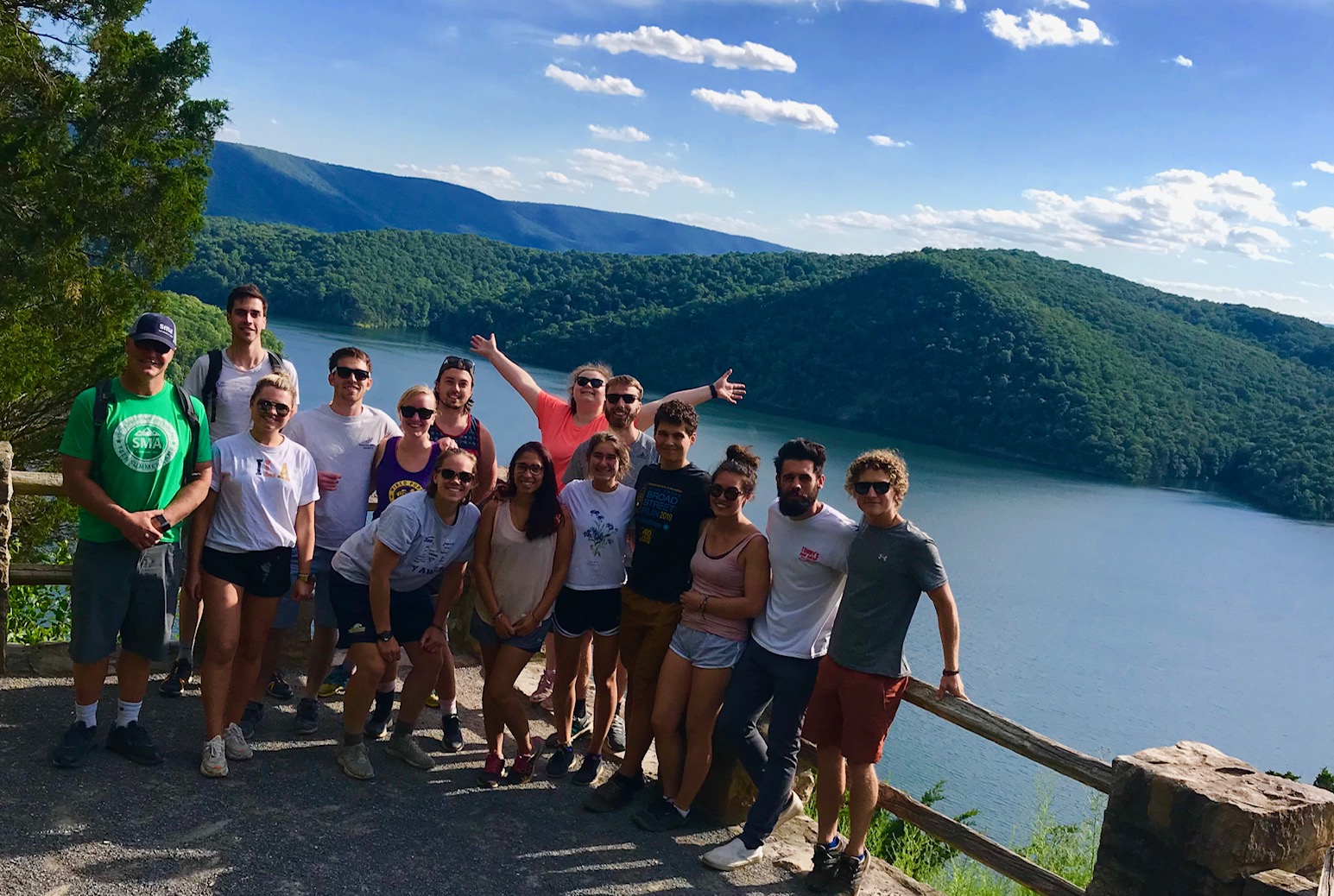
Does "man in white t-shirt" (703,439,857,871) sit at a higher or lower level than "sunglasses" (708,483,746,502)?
lower

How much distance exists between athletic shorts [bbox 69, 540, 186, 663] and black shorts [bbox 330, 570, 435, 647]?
58 centimetres

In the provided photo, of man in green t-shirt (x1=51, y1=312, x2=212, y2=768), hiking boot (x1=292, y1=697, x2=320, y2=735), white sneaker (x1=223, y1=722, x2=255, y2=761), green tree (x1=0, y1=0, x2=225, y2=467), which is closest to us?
man in green t-shirt (x1=51, y1=312, x2=212, y2=768)

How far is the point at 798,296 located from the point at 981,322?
565 inches

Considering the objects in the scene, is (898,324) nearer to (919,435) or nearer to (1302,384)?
(919,435)

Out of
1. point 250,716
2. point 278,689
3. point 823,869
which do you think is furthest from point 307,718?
point 823,869

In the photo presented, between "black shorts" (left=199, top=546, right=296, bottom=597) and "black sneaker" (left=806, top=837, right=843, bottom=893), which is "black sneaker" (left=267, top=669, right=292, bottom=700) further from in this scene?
"black sneaker" (left=806, top=837, right=843, bottom=893)

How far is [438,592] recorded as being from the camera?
4.05 meters

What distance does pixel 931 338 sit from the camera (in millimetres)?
67062

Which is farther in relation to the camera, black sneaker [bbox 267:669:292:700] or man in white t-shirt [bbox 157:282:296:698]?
black sneaker [bbox 267:669:292:700]

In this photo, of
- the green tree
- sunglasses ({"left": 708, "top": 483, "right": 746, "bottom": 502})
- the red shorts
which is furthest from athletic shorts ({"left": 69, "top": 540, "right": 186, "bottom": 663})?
the green tree

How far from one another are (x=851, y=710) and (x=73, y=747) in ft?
8.75

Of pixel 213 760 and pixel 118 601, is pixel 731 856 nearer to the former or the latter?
pixel 213 760

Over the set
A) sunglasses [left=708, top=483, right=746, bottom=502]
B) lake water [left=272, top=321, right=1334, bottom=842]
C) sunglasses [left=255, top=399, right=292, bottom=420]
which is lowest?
lake water [left=272, top=321, right=1334, bottom=842]

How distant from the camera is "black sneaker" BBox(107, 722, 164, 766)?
12.0 feet
